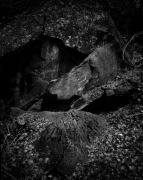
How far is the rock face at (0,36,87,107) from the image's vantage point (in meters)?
5.05

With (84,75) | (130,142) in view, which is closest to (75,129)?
(130,142)

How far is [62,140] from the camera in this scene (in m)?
3.46

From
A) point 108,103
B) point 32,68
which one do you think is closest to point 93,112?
point 108,103

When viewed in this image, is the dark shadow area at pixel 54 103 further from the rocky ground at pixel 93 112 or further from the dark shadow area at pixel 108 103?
the rocky ground at pixel 93 112

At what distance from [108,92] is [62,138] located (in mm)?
2142

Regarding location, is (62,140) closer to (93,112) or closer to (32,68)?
(93,112)

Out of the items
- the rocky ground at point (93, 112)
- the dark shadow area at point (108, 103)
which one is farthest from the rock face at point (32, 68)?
the dark shadow area at point (108, 103)

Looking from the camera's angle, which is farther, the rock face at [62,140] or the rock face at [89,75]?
the rock face at [89,75]

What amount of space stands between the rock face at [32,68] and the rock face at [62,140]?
125 centimetres

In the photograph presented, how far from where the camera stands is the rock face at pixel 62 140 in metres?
3.20

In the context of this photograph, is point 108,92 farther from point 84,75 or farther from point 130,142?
point 130,142

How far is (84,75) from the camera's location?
5.18 metres

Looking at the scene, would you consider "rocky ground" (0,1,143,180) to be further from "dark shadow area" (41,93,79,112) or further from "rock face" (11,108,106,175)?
"dark shadow area" (41,93,79,112)

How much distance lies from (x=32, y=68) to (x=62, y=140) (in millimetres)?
2904
